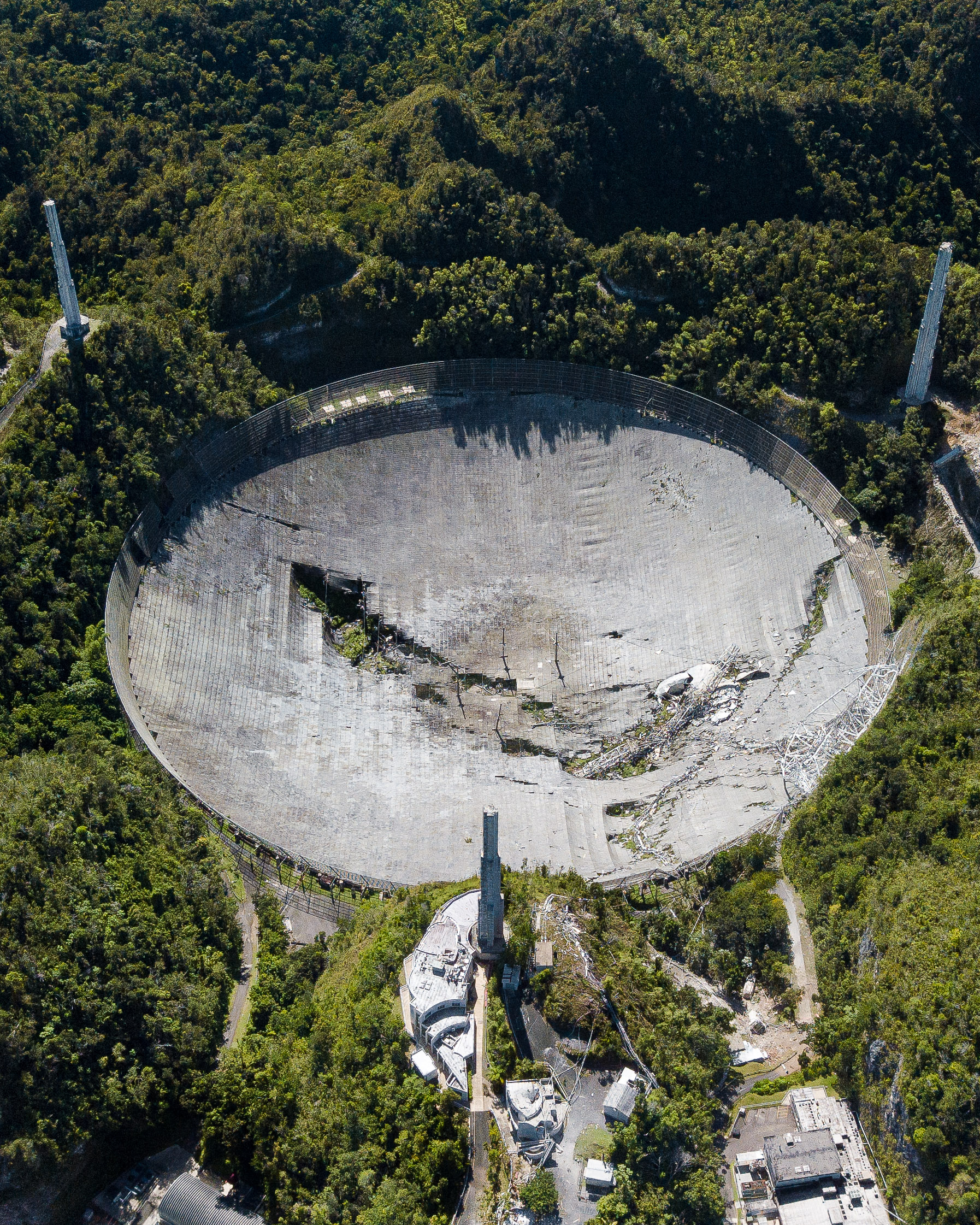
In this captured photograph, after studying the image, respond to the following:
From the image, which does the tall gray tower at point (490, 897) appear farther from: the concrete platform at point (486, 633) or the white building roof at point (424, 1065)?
the concrete platform at point (486, 633)

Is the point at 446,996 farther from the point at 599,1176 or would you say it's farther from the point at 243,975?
the point at 243,975

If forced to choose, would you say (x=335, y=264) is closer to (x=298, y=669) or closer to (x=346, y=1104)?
(x=298, y=669)

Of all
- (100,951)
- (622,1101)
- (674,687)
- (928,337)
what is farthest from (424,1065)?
(928,337)

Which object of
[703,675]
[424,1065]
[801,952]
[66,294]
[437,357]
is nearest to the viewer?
[424,1065]

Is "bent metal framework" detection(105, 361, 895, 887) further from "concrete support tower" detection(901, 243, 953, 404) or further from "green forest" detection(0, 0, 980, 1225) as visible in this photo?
"concrete support tower" detection(901, 243, 953, 404)

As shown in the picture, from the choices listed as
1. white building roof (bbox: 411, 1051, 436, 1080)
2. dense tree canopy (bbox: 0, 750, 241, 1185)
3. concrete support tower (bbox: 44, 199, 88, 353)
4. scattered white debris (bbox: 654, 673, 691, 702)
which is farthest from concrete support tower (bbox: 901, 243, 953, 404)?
white building roof (bbox: 411, 1051, 436, 1080)

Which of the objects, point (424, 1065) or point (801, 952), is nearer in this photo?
point (424, 1065)

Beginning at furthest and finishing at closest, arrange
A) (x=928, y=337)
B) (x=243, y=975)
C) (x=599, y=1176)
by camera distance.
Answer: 1. (x=928, y=337)
2. (x=243, y=975)
3. (x=599, y=1176)

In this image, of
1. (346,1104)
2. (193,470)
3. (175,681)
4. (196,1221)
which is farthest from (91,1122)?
(193,470)
